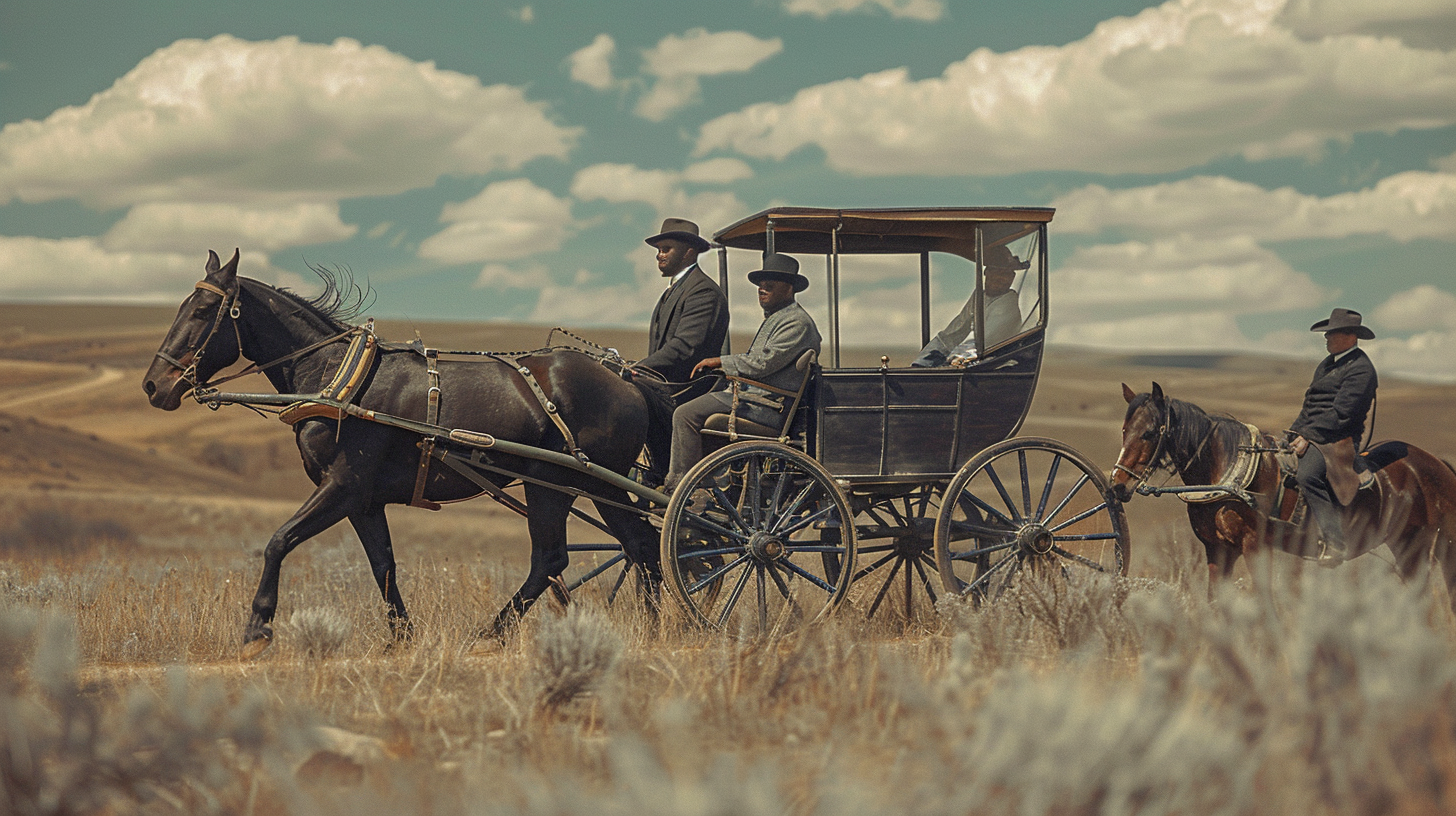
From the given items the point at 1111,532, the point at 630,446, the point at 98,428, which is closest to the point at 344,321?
the point at 630,446

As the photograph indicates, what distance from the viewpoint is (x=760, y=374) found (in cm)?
706

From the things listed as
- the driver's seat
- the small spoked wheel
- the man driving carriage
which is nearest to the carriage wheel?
the small spoked wheel

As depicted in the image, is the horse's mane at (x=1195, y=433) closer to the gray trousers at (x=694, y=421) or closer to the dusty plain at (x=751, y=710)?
the dusty plain at (x=751, y=710)

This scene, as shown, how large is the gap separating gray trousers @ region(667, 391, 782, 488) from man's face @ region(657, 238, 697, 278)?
1.38m

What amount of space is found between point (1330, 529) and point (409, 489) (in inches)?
234

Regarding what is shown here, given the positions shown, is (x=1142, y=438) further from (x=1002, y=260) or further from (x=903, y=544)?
(x=903, y=544)

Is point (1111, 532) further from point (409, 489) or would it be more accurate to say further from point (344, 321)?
point (344, 321)

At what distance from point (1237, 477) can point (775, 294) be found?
3.29 meters

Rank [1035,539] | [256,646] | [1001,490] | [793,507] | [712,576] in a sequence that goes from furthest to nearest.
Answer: [1035,539] < [1001,490] < [793,507] < [256,646] < [712,576]

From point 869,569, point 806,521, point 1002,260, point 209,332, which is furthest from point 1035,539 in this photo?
point 209,332

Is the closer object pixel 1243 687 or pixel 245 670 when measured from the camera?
pixel 1243 687

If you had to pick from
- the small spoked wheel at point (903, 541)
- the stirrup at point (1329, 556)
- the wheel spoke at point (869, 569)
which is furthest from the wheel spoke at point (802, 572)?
the stirrup at point (1329, 556)

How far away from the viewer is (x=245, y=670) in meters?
6.15

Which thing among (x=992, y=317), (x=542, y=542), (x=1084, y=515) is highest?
(x=992, y=317)
